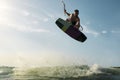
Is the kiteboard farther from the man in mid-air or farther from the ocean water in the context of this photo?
the ocean water

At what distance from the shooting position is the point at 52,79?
3572 cm

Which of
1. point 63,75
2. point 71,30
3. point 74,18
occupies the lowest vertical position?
point 63,75

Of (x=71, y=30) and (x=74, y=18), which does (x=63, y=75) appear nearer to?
(x=71, y=30)

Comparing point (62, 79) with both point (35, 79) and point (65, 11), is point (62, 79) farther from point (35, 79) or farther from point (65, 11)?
point (65, 11)

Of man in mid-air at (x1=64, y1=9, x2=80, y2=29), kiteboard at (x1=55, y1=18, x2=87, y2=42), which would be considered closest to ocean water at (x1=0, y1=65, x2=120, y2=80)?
kiteboard at (x1=55, y1=18, x2=87, y2=42)

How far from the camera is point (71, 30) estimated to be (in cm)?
2130

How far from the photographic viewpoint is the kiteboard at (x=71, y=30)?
21062 millimetres

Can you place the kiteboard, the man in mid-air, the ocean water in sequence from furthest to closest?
1. the ocean water
2. the kiteboard
3. the man in mid-air

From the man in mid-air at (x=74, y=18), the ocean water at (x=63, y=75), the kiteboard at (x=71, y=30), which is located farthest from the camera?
the ocean water at (x=63, y=75)

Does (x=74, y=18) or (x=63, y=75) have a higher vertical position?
(x=74, y=18)

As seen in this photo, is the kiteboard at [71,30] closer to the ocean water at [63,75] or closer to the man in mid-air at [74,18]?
the man in mid-air at [74,18]

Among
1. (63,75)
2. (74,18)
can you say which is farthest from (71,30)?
(63,75)

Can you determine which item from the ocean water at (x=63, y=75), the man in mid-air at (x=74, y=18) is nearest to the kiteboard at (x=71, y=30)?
the man in mid-air at (x=74, y=18)

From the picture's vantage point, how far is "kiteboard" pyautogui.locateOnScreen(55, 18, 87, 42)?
2106 cm
